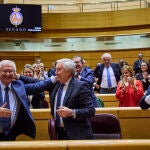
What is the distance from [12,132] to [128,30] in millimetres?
9373

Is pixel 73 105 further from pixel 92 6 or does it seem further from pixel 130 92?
pixel 92 6

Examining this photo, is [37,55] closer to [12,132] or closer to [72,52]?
[72,52]

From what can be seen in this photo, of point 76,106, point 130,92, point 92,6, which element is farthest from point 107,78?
point 92,6

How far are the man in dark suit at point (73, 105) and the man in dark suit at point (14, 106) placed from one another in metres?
0.26

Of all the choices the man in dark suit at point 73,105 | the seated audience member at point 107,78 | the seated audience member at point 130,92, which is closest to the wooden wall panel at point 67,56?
the seated audience member at point 107,78

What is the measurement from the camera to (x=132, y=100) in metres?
4.67

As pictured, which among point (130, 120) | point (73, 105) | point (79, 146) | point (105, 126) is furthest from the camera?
point (130, 120)

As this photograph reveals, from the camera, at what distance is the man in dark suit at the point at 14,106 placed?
2.88 metres

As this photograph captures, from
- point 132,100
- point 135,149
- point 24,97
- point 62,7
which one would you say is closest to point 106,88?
point 132,100

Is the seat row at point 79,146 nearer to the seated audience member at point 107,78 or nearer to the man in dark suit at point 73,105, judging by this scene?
the man in dark suit at point 73,105

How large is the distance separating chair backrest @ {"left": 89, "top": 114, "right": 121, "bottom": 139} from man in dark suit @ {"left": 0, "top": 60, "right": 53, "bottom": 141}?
61 cm

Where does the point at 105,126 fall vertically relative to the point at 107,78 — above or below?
below

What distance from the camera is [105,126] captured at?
3.15 m

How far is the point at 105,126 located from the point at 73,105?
0.46 meters
